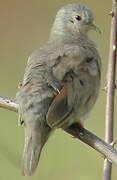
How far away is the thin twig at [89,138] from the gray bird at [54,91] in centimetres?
6

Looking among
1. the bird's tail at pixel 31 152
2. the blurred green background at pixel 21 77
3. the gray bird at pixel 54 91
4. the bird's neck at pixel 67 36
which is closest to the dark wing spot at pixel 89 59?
the gray bird at pixel 54 91

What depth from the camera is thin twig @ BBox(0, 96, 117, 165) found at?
13.1ft

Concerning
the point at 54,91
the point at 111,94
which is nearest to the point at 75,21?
the point at 54,91

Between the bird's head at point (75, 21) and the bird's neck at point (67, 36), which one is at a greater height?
the bird's head at point (75, 21)

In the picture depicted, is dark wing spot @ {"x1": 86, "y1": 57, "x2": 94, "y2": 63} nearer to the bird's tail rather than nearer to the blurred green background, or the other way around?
the bird's tail

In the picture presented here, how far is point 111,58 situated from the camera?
4.28 meters

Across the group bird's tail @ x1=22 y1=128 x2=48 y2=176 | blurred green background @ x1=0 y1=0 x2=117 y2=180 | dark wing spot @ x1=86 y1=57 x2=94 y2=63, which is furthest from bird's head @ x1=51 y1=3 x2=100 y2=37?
bird's tail @ x1=22 y1=128 x2=48 y2=176

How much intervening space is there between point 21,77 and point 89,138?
118 inches

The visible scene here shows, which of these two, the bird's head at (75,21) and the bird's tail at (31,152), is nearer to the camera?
the bird's tail at (31,152)

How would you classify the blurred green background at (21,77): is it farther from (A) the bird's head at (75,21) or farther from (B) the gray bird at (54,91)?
(A) the bird's head at (75,21)

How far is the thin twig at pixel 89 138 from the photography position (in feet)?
13.1

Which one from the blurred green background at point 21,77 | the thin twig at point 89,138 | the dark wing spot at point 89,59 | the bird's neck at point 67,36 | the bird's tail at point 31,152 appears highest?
the dark wing spot at point 89,59

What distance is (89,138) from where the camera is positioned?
423cm

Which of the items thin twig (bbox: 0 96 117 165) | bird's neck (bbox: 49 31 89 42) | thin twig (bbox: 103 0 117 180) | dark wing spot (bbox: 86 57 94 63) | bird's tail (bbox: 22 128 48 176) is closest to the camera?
thin twig (bbox: 0 96 117 165)
